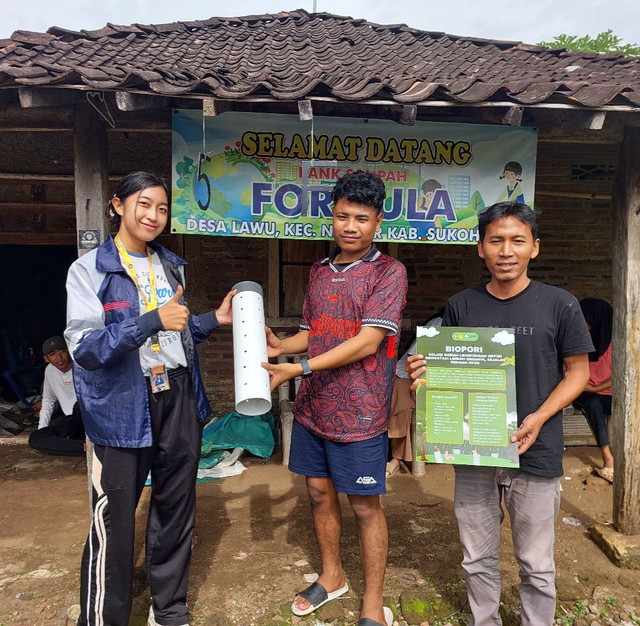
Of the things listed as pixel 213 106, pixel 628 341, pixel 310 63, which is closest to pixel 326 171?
pixel 213 106

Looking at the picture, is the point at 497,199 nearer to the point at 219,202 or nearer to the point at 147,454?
the point at 219,202

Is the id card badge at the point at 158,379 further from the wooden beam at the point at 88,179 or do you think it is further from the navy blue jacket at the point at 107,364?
the wooden beam at the point at 88,179

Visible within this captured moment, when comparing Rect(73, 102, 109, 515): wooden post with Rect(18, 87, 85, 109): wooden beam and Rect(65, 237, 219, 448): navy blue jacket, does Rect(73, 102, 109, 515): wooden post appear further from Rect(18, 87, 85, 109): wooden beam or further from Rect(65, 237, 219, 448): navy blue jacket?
Rect(65, 237, 219, 448): navy blue jacket

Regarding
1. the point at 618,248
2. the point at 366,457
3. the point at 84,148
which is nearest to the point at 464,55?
the point at 618,248

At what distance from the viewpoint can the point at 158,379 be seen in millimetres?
2367

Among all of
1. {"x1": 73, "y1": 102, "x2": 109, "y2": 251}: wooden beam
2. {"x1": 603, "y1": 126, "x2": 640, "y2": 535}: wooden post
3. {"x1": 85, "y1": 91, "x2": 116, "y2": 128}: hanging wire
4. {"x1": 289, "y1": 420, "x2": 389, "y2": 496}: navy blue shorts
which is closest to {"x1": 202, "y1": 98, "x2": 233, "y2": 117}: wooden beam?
{"x1": 85, "y1": 91, "x2": 116, "y2": 128}: hanging wire

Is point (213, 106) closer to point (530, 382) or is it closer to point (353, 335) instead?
point (353, 335)

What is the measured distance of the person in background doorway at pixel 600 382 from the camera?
497 cm

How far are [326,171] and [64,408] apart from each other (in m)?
4.06

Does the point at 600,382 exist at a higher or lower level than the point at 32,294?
lower

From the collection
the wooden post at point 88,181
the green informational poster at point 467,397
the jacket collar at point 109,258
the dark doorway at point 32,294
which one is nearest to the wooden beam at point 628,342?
the green informational poster at point 467,397

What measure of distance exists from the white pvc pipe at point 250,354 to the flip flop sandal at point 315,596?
1.21 meters

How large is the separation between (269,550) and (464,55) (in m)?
4.88

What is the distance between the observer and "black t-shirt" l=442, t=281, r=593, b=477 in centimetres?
221
